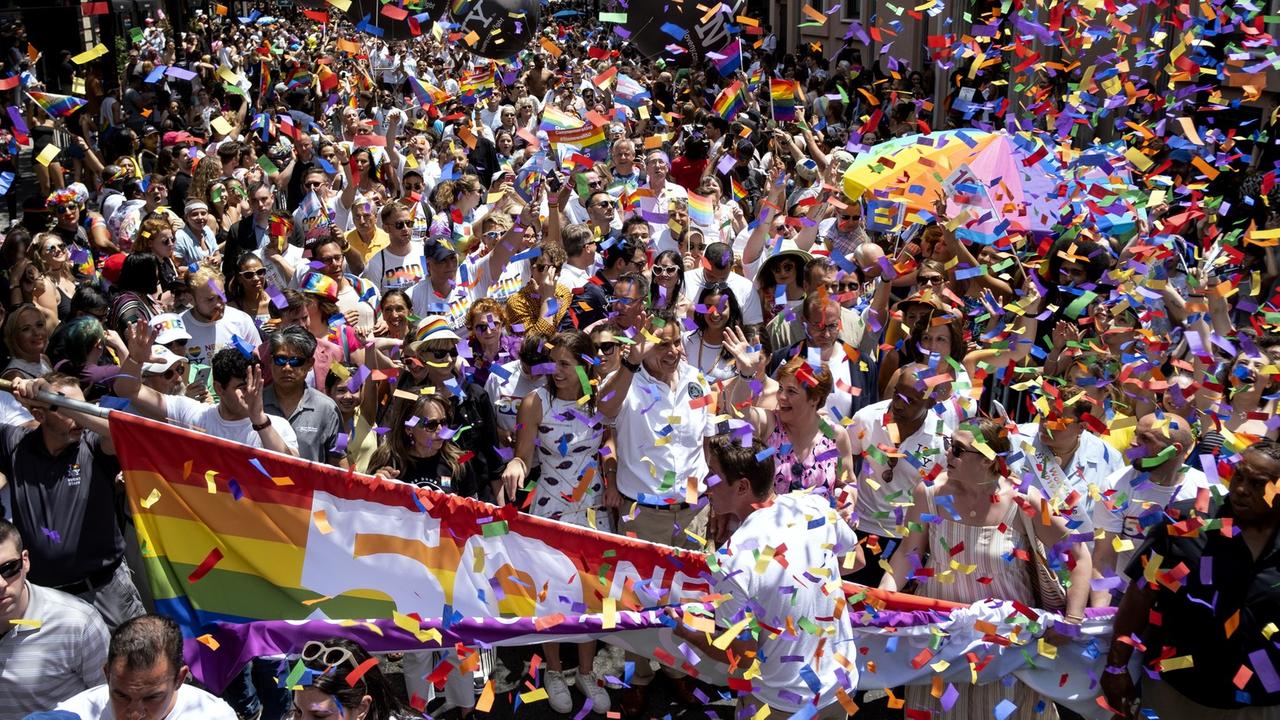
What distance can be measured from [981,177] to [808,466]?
145 inches

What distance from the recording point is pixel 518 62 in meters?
22.2

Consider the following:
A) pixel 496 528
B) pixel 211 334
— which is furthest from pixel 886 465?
pixel 211 334

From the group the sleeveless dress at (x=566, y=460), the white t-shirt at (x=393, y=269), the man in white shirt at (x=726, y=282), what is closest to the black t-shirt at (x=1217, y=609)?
the sleeveless dress at (x=566, y=460)

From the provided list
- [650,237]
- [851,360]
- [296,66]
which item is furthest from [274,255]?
[296,66]

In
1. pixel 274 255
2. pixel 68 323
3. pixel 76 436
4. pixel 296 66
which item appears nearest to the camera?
pixel 76 436

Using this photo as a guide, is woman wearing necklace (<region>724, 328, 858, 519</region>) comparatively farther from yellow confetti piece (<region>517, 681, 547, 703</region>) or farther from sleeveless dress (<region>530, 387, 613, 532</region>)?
yellow confetti piece (<region>517, 681, 547, 703</region>)

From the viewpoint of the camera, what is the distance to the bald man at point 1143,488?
504cm

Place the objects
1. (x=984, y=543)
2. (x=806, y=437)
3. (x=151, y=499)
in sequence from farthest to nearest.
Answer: (x=806, y=437), (x=151, y=499), (x=984, y=543)

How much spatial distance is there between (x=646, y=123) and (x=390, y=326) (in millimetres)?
8536

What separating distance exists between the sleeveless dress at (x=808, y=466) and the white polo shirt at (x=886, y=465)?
17cm

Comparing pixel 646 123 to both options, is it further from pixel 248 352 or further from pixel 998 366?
pixel 248 352

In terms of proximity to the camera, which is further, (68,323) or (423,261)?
(423,261)

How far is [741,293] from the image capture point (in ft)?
A: 25.1

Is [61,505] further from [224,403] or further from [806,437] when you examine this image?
[806,437]
